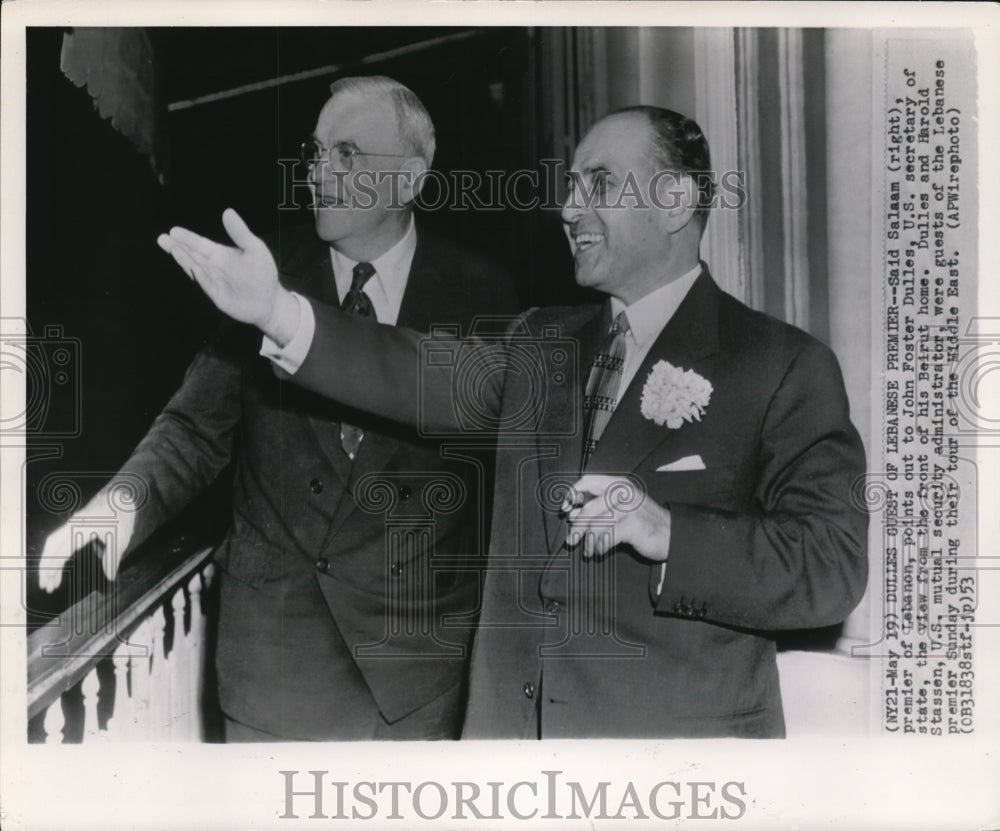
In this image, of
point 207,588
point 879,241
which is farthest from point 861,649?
point 207,588

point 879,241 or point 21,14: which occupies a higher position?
point 21,14

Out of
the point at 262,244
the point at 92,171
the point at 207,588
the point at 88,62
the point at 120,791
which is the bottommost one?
the point at 120,791

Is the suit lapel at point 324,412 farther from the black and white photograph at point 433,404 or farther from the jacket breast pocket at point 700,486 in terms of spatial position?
the jacket breast pocket at point 700,486

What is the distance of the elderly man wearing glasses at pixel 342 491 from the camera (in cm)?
226

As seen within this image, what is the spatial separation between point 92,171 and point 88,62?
0.79 feet

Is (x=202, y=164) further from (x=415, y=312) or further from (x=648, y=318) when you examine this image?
(x=648, y=318)

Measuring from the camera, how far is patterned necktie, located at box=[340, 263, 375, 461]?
7.41ft

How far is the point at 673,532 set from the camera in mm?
2174

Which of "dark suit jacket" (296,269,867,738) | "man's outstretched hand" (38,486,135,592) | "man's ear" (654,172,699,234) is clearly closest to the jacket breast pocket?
"dark suit jacket" (296,269,867,738)

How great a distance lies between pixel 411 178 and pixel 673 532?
38.1 inches

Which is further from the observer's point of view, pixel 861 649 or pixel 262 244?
pixel 861 649

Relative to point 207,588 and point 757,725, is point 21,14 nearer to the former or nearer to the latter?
point 207,588

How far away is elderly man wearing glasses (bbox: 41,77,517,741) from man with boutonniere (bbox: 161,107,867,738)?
0.09m

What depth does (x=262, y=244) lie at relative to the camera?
222cm
